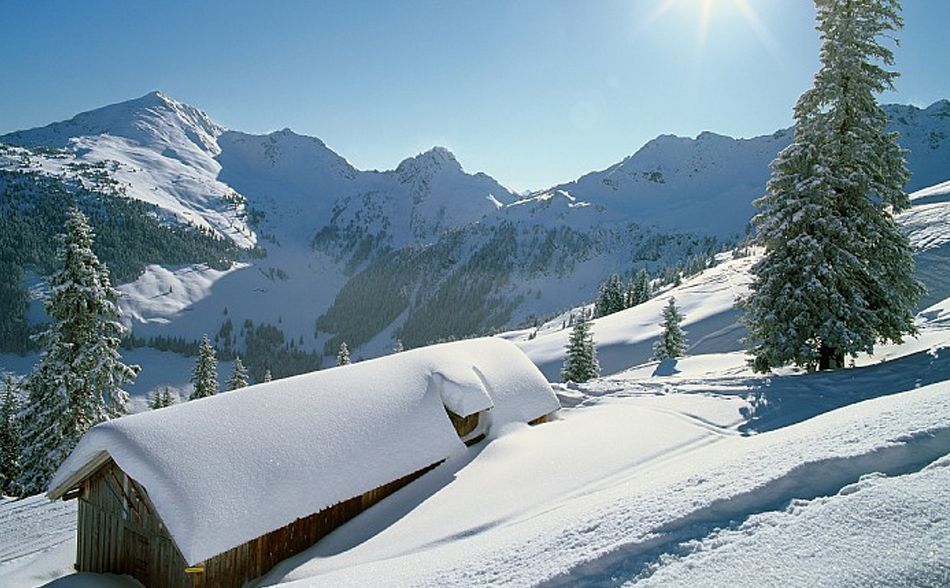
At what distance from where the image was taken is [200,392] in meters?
41.3

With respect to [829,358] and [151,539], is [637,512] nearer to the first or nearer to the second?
[151,539]

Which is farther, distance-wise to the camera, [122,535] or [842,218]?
[842,218]

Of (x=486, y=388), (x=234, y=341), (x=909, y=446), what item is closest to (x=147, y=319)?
(x=234, y=341)

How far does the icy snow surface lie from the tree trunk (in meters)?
13.5

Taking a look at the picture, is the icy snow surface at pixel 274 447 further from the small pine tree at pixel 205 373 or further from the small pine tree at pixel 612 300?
the small pine tree at pixel 612 300

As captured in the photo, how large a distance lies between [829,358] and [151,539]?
822 inches

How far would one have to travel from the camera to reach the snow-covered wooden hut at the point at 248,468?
919 centimetres

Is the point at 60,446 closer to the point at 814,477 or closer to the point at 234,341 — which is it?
the point at 814,477

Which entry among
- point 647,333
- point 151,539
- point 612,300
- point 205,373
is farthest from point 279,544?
point 612,300

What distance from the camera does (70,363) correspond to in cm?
2228

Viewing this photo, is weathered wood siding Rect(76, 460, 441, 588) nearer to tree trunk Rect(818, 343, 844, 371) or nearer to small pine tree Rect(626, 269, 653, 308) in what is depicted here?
tree trunk Rect(818, 343, 844, 371)

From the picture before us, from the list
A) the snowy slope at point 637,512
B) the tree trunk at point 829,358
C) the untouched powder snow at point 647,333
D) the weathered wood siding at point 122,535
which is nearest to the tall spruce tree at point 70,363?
the weathered wood siding at point 122,535

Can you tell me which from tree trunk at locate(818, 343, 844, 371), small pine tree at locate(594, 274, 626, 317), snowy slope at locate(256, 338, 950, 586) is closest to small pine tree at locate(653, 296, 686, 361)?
tree trunk at locate(818, 343, 844, 371)

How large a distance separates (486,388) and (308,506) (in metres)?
6.78
